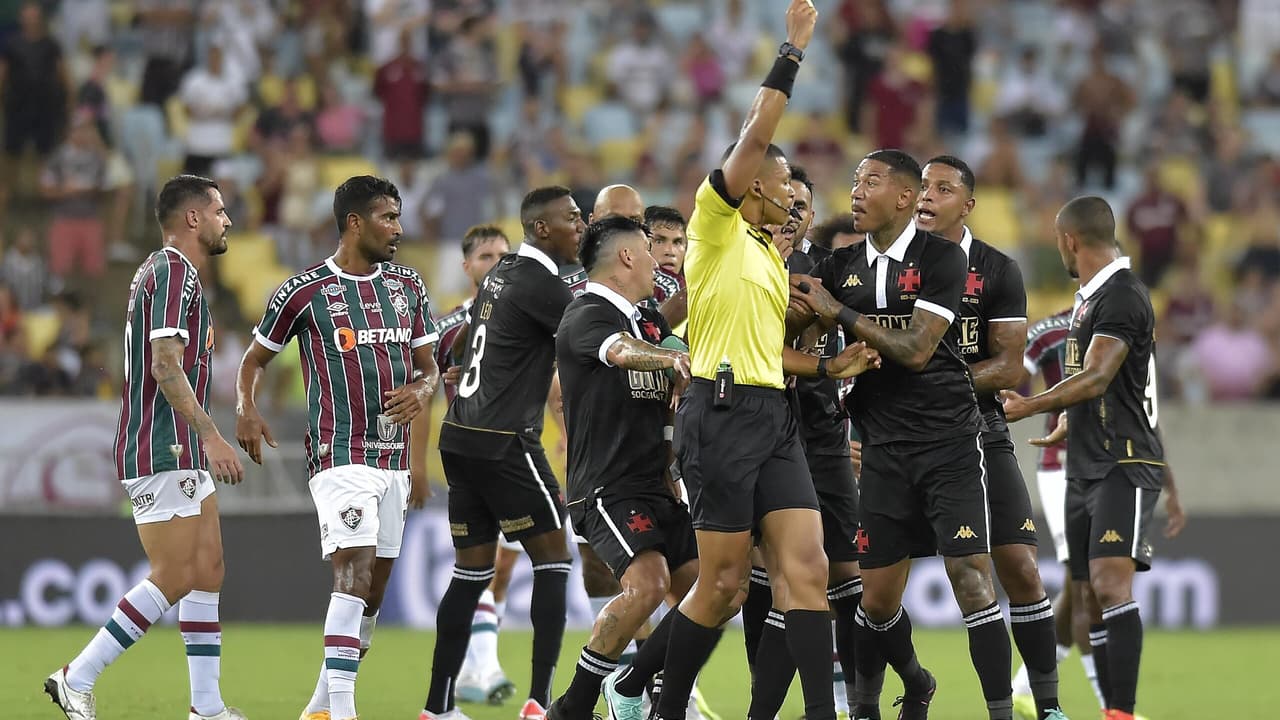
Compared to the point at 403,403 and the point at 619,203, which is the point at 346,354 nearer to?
the point at 403,403

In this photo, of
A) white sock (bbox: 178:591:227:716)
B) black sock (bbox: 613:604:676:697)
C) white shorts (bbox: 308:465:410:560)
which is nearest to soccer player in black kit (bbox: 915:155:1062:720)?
black sock (bbox: 613:604:676:697)

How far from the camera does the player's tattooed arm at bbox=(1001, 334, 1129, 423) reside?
8234 mm

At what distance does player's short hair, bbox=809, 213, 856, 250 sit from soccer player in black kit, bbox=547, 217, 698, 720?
2039 mm

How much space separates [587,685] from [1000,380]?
2574 mm

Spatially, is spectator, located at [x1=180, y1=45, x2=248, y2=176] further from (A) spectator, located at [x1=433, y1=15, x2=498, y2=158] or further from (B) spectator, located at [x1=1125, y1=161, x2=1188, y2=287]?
(B) spectator, located at [x1=1125, y1=161, x2=1188, y2=287]

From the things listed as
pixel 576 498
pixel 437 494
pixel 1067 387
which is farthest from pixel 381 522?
pixel 437 494

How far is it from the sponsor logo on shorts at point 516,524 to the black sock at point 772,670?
1.69 metres

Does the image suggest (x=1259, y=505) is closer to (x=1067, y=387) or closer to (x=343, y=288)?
(x=1067, y=387)

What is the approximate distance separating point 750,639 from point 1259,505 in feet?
33.0

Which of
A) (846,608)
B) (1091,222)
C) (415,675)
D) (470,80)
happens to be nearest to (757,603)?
(846,608)

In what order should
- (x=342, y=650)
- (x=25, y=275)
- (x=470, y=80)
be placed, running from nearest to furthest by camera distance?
(x=342, y=650), (x=25, y=275), (x=470, y=80)

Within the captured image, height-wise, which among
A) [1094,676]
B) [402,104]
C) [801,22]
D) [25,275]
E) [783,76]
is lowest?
[1094,676]

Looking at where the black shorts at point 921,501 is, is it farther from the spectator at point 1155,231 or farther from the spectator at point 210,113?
the spectator at point 210,113

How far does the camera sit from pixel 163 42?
20.3m
